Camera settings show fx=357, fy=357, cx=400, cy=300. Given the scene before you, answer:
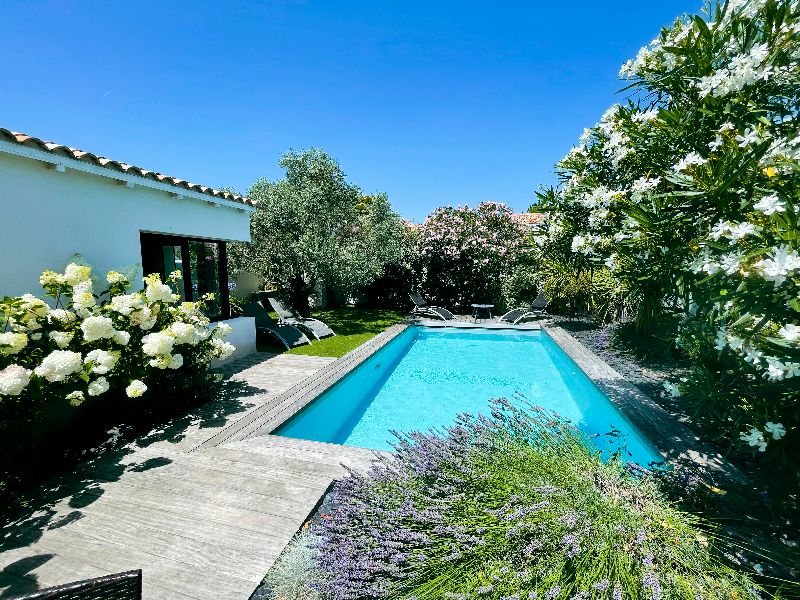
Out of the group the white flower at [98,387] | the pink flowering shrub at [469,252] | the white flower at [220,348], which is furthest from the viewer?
the pink flowering shrub at [469,252]

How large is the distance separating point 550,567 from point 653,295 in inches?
119

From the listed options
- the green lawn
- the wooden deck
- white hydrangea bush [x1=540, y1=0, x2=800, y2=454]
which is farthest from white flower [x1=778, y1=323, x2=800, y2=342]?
the green lawn

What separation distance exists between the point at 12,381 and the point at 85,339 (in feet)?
3.77

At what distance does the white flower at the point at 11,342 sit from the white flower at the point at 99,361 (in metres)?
0.63

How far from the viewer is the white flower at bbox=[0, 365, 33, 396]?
3.67 metres

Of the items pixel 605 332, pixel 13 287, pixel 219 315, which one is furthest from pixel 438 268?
pixel 13 287

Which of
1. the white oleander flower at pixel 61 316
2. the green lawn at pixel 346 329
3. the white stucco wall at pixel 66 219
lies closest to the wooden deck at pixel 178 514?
the white oleander flower at pixel 61 316

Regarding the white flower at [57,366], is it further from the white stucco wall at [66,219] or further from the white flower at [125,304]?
the white stucco wall at [66,219]

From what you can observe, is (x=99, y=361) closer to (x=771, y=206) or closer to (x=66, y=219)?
(x=66, y=219)

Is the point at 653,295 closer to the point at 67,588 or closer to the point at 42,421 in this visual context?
the point at 67,588

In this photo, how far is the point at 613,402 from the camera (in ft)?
22.5

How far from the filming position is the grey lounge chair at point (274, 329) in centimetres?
1094

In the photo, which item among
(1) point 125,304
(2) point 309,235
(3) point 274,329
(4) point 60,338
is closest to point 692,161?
(1) point 125,304

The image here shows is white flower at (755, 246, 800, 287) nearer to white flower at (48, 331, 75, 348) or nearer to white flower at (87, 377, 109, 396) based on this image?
white flower at (87, 377, 109, 396)
